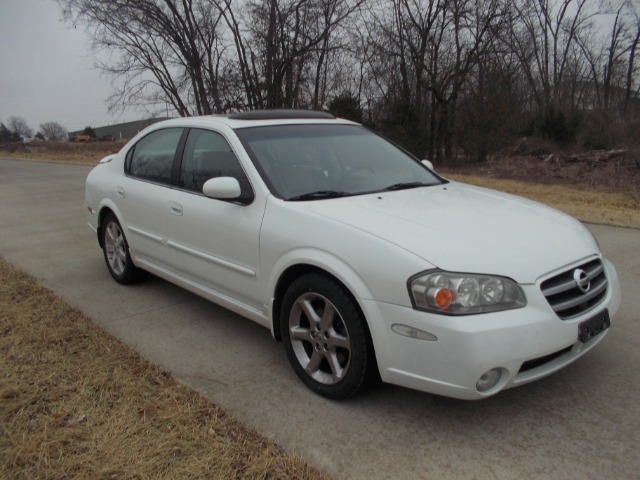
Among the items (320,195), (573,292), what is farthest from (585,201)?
(320,195)

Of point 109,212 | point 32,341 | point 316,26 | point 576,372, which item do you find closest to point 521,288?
point 576,372

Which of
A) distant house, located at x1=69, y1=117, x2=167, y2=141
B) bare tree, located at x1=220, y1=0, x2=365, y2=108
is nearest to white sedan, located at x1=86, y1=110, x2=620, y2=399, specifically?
A: bare tree, located at x1=220, y1=0, x2=365, y2=108

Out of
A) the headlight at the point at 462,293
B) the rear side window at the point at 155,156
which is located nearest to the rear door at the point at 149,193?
the rear side window at the point at 155,156

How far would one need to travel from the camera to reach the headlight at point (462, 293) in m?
2.40

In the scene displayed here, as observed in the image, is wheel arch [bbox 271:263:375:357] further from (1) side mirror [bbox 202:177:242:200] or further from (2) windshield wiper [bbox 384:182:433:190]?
(2) windshield wiper [bbox 384:182:433:190]

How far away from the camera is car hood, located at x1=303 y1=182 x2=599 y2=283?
2506mm

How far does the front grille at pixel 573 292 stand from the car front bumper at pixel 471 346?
0.05 meters

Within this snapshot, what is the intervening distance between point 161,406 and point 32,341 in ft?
4.61

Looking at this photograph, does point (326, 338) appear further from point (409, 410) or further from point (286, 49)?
point (286, 49)

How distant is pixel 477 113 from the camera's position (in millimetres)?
20562

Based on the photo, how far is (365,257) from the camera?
8.54ft

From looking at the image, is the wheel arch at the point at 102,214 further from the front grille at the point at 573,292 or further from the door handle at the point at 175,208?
the front grille at the point at 573,292

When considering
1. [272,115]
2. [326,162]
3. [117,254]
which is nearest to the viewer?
[326,162]

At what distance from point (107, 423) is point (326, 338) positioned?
3.89ft
